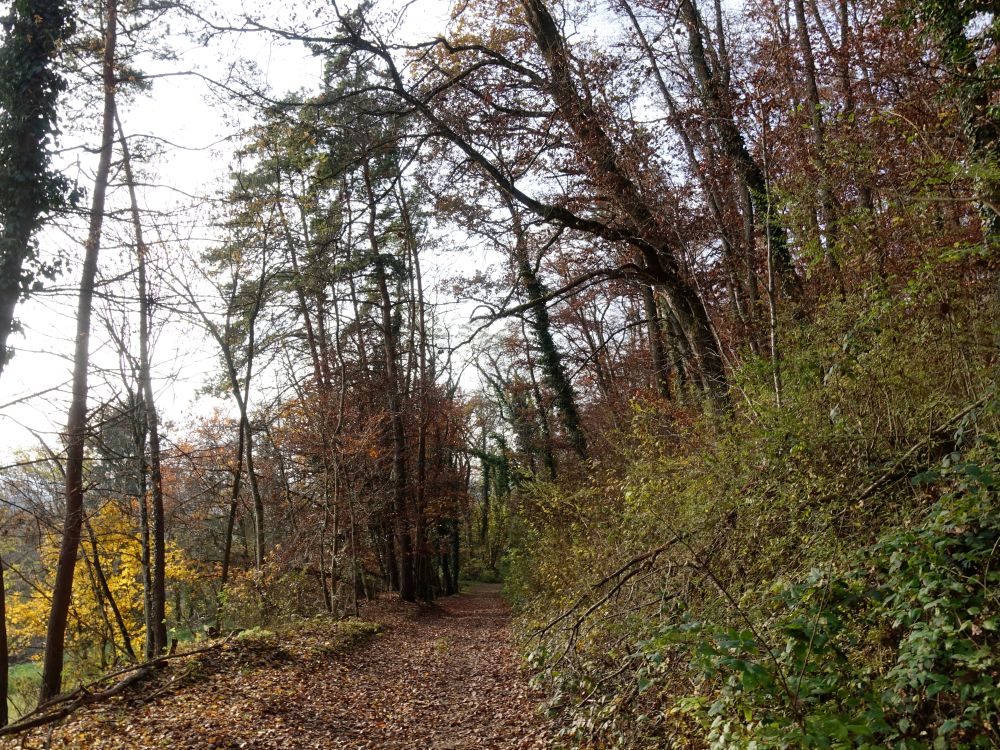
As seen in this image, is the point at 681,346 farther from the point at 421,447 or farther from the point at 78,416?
the point at 421,447

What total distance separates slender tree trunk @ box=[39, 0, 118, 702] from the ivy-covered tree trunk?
758mm

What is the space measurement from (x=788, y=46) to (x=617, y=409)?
997 cm

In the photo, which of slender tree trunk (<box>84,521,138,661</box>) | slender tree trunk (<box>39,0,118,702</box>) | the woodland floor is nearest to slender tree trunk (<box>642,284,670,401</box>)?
the woodland floor

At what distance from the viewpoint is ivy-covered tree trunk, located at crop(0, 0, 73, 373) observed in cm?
926

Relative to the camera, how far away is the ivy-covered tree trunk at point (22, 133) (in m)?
9.26

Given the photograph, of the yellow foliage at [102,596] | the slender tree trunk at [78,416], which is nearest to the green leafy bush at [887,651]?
the slender tree trunk at [78,416]

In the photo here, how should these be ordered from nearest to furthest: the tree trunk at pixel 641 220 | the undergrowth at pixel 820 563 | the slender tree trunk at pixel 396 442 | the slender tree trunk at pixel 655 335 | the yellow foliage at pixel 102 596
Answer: the undergrowth at pixel 820 563
the tree trunk at pixel 641 220
the slender tree trunk at pixel 655 335
the yellow foliage at pixel 102 596
the slender tree trunk at pixel 396 442

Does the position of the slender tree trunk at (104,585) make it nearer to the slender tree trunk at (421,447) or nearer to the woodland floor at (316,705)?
the woodland floor at (316,705)

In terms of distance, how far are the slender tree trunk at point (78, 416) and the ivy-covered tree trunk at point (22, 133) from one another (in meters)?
0.76

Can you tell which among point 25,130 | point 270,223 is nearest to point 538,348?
point 270,223

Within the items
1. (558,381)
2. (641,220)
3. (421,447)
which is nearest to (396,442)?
(421,447)

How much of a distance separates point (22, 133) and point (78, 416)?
4167mm

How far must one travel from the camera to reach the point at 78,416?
10484mm

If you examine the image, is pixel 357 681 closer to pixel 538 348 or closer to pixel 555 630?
pixel 555 630
